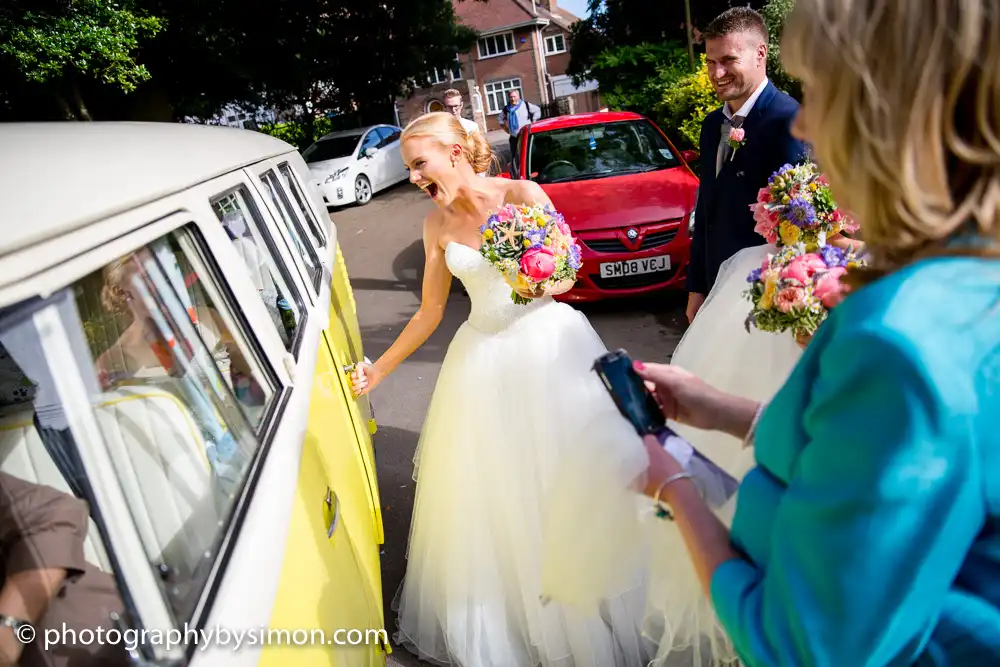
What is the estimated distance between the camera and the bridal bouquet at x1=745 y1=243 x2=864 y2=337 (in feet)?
5.95

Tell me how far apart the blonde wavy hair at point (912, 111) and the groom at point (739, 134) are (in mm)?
Answer: 2123

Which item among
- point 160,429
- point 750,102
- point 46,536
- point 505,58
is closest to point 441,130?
point 750,102

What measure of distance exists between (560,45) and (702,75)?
1306 inches

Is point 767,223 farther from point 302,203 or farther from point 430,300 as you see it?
point 302,203

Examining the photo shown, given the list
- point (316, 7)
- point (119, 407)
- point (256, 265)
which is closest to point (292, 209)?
point (256, 265)

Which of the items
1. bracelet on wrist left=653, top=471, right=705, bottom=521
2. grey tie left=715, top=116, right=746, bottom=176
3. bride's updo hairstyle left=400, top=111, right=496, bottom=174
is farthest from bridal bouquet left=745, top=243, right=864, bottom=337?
bride's updo hairstyle left=400, top=111, right=496, bottom=174

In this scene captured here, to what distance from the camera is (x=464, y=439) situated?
247 centimetres

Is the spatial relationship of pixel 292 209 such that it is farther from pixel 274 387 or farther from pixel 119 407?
pixel 119 407

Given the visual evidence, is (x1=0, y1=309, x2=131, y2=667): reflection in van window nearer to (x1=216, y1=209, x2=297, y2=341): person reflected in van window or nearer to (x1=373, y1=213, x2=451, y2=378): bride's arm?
(x1=216, y1=209, x2=297, y2=341): person reflected in van window

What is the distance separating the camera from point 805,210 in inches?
88.7

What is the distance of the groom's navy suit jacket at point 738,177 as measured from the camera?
9.19 ft

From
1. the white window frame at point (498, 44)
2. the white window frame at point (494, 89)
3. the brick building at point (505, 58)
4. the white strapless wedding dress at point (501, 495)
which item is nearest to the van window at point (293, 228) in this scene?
the white strapless wedding dress at point (501, 495)

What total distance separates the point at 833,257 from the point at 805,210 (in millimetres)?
407

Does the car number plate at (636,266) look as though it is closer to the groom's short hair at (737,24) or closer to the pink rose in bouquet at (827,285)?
the groom's short hair at (737,24)
